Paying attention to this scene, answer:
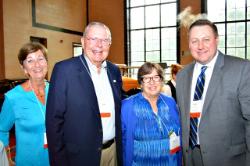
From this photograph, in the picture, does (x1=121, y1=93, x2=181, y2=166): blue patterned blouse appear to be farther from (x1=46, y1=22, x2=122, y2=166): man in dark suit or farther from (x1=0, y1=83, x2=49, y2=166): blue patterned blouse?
(x1=0, y1=83, x2=49, y2=166): blue patterned blouse

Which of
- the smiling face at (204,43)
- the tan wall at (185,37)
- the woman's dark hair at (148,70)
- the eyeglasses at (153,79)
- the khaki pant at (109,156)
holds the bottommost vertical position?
the khaki pant at (109,156)

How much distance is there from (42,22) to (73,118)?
9.12 metres

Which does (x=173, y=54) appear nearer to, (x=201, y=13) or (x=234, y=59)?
(x=201, y=13)

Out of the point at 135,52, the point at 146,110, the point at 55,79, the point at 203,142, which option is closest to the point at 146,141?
the point at 146,110

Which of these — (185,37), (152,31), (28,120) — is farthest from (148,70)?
(152,31)

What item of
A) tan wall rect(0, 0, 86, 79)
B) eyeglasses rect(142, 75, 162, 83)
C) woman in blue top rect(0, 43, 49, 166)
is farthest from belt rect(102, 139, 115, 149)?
tan wall rect(0, 0, 86, 79)

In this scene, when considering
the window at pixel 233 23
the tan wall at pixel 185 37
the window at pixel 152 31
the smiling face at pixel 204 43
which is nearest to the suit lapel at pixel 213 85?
the smiling face at pixel 204 43

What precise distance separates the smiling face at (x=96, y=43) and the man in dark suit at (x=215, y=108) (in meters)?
0.70

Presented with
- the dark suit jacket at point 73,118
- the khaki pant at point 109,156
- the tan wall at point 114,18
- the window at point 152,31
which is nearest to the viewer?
the dark suit jacket at point 73,118

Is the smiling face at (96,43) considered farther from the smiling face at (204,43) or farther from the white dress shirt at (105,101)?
the smiling face at (204,43)

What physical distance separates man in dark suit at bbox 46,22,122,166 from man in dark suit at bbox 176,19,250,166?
0.61 m

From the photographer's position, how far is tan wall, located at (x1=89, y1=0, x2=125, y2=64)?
12914 millimetres

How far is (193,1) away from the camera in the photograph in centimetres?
1123

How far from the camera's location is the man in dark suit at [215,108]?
187 centimetres
